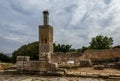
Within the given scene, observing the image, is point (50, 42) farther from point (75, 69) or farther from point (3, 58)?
point (75, 69)

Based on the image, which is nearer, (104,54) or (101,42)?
(104,54)

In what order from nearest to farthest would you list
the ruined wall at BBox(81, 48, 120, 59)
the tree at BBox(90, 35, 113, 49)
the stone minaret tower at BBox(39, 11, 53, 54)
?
1. the ruined wall at BBox(81, 48, 120, 59)
2. the stone minaret tower at BBox(39, 11, 53, 54)
3. the tree at BBox(90, 35, 113, 49)

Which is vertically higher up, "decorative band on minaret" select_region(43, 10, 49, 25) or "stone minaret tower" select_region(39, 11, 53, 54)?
"decorative band on minaret" select_region(43, 10, 49, 25)

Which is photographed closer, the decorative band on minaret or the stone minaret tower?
the stone minaret tower

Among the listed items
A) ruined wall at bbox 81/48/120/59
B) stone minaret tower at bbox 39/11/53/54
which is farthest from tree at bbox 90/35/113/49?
ruined wall at bbox 81/48/120/59

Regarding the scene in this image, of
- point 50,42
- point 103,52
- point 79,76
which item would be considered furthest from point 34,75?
point 50,42

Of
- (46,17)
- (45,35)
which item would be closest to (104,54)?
(45,35)

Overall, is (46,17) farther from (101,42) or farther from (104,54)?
(104,54)

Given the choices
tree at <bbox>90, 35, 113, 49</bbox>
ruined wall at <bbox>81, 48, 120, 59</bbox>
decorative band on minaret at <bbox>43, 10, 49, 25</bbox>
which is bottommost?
ruined wall at <bbox>81, 48, 120, 59</bbox>

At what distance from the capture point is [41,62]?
1078 centimetres

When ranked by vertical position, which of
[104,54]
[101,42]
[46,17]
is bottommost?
[104,54]

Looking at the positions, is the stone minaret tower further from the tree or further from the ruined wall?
the ruined wall

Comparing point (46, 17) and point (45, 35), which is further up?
point (46, 17)

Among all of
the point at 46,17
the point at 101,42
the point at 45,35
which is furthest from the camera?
the point at 101,42
